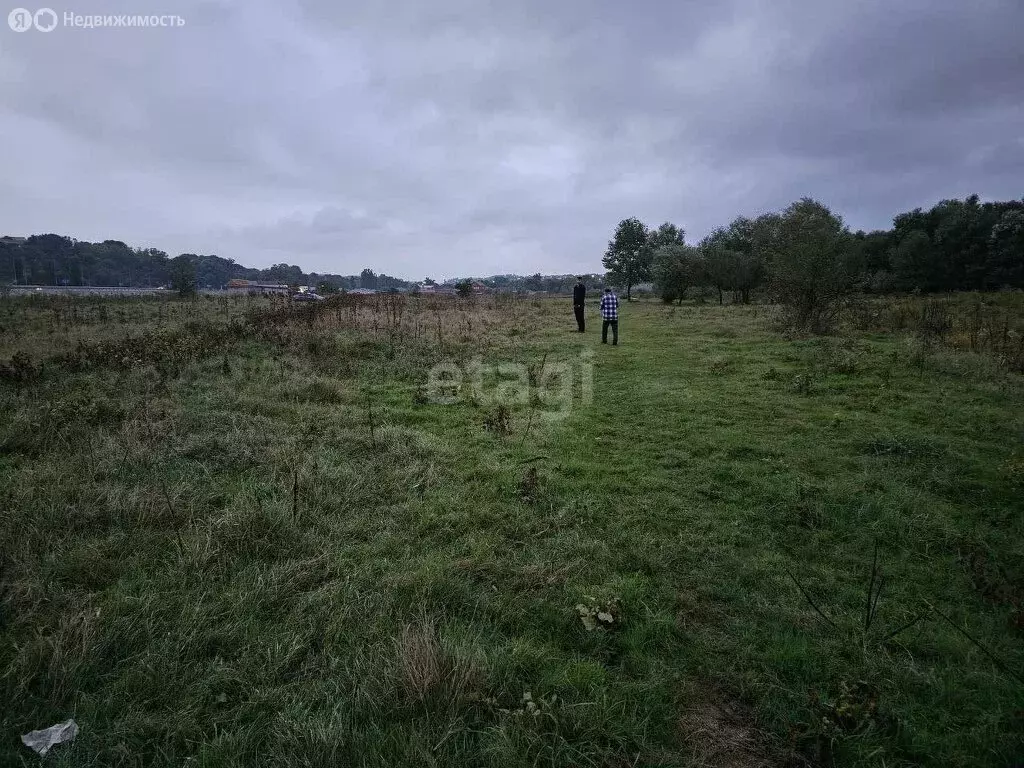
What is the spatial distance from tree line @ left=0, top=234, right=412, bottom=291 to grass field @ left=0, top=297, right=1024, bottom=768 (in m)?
64.0

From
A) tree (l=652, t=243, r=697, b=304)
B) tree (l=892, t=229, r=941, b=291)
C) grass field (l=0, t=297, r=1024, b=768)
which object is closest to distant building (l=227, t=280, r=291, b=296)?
grass field (l=0, t=297, r=1024, b=768)

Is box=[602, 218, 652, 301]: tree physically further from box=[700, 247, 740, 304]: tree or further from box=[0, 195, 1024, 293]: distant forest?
box=[700, 247, 740, 304]: tree

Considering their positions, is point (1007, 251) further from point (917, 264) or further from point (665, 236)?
point (665, 236)

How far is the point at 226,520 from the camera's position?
379 centimetres

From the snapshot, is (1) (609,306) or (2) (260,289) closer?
(1) (609,306)

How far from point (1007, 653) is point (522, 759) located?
116 inches

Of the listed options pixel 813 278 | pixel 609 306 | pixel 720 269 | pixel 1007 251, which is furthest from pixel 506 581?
pixel 1007 251

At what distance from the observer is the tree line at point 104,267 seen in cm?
7950

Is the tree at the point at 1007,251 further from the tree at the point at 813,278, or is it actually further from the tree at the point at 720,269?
the tree at the point at 813,278

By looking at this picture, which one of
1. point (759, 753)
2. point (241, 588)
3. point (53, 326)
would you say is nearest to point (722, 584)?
point (759, 753)

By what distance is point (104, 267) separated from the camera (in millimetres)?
91125

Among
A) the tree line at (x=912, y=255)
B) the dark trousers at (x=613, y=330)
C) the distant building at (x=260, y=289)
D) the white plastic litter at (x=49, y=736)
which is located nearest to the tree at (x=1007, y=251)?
the tree line at (x=912, y=255)

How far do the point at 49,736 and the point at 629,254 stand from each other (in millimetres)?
56784

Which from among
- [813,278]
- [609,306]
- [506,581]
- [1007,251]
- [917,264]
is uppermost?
[1007,251]
